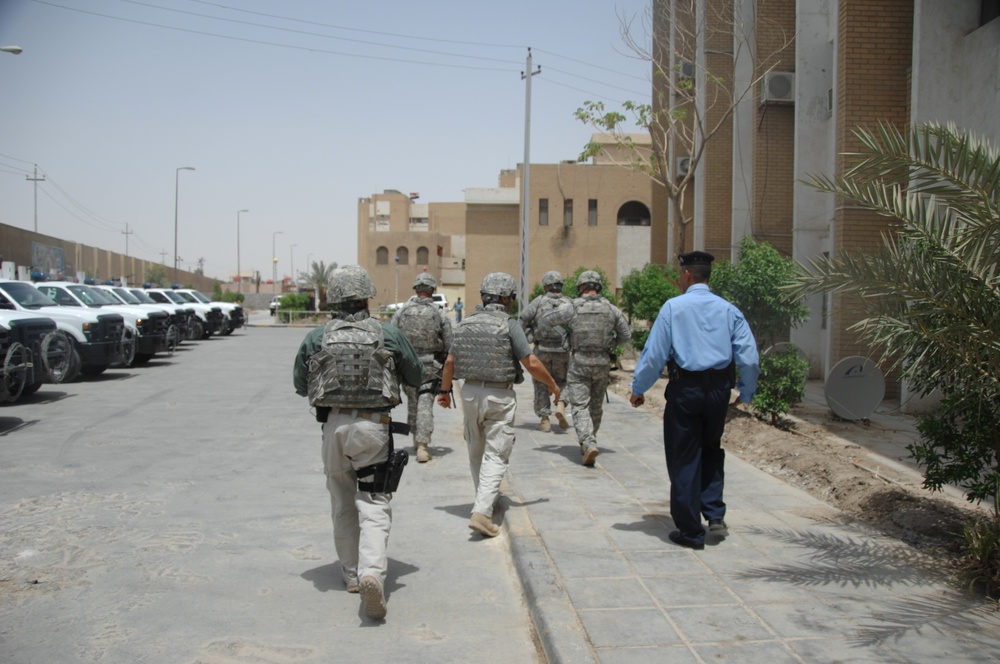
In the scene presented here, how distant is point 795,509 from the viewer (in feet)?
21.7

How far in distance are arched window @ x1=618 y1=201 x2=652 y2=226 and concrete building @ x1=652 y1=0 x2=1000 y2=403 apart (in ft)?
73.8

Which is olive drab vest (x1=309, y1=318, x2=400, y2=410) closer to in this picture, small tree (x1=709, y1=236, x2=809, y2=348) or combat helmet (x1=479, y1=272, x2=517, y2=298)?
combat helmet (x1=479, y1=272, x2=517, y2=298)

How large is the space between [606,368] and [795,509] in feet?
8.88

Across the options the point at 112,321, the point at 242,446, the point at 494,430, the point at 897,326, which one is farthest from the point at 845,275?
the point at 112,321

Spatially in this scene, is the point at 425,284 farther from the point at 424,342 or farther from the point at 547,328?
the point at 547,328

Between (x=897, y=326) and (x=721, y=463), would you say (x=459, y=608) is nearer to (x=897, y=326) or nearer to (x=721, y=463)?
(x=721, y=463)

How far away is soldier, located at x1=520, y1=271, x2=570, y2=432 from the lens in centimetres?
978

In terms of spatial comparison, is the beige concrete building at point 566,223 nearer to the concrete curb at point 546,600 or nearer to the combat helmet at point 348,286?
the concrete curb at point 546,600

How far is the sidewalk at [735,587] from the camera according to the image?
396 cm

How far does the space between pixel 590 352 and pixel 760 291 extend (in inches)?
138

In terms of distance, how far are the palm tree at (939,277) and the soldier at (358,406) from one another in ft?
9.13

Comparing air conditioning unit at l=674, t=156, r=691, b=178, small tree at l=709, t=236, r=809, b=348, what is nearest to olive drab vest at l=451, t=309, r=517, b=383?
small tree at l=709, t=236, r=809, b=348

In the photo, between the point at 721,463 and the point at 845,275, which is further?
the point at 721,463

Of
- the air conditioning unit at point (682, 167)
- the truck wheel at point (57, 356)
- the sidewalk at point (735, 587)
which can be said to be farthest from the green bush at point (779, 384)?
the air conditioning unit at point (682, 167)
